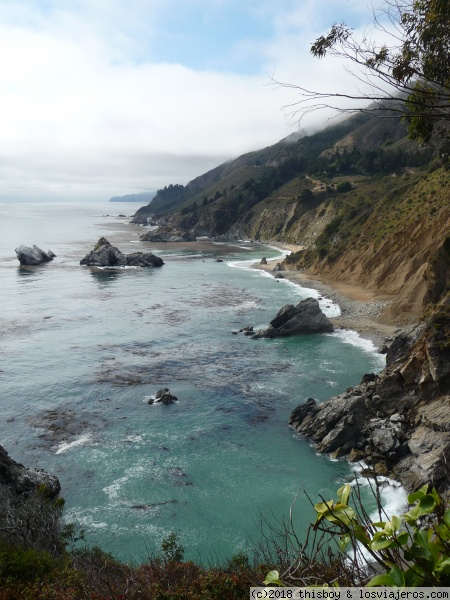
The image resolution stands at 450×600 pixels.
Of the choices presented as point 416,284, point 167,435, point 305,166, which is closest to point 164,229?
point 305,166

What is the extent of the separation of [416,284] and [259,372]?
2128 cm

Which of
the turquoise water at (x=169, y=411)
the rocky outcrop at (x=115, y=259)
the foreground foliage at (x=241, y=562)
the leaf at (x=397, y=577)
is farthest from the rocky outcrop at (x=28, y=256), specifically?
the leaf at (x=397, y=577)

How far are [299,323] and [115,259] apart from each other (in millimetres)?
63766

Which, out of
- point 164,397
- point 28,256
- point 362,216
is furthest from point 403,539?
point 28,256

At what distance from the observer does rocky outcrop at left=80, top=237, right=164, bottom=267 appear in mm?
97500

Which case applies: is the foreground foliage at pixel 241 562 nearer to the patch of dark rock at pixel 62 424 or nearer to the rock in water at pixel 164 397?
the patch of dark rock at pixel 62 424

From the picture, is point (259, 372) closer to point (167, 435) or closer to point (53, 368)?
point (167, 435)

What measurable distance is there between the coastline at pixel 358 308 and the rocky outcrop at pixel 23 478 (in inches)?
1143

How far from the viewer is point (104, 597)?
8656 millimetres

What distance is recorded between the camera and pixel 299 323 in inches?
1770

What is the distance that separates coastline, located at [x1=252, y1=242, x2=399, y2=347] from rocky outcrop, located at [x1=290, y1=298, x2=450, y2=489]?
14.7 metres

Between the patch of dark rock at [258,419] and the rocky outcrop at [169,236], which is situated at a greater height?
the rocky outcrop at [169,236]

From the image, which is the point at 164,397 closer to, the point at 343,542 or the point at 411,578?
the point at 343,542

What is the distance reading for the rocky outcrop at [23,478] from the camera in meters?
19.2
